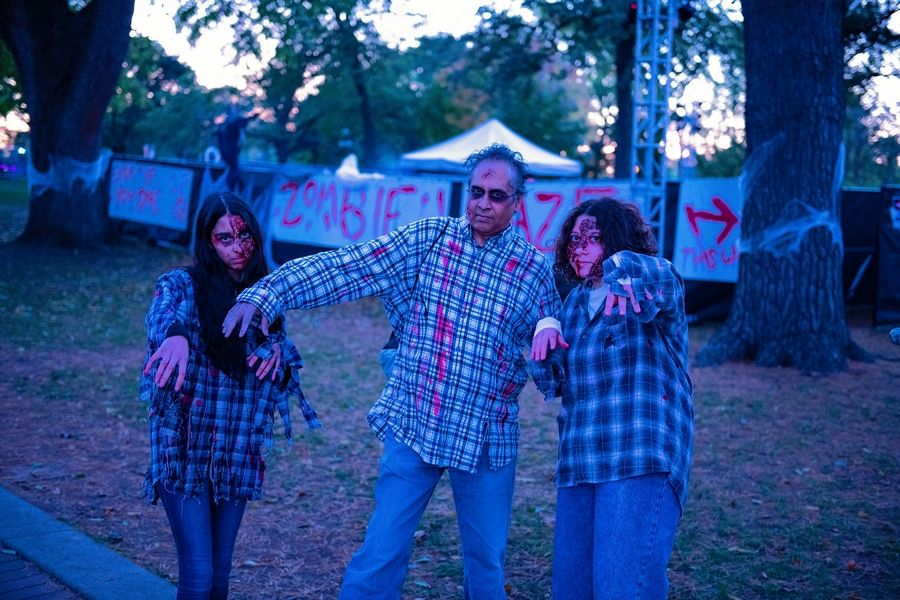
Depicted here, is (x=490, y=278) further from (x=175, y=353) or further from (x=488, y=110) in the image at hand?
(x=488, y=110)

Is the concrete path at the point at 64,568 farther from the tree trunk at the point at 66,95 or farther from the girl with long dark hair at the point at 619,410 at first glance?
the tree trunk at the point at 66,95

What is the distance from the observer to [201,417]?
3.19 metres

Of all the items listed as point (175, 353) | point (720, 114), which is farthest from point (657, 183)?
point (720, 114)

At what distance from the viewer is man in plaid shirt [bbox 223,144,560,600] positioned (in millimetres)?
2949

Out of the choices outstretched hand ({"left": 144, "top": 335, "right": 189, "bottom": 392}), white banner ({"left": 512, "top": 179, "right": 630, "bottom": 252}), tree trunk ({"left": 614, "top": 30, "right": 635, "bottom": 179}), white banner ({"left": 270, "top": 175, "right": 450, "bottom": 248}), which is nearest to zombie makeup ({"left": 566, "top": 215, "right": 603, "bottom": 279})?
outstretched hand ({"left": 144, "top": 335, "right": 189, "bottom": 392})

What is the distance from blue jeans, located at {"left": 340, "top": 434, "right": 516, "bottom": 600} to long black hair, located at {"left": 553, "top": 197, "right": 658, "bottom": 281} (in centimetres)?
82

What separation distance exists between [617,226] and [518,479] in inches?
131

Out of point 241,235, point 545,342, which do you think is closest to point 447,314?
point 545,342

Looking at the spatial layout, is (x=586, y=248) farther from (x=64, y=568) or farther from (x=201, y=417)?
(x=64, y=568)

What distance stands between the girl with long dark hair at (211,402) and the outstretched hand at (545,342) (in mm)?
946

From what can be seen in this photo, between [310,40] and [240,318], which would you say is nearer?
[240,318]

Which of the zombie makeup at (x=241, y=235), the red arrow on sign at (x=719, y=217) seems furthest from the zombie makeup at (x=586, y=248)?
the red arrow on sign at (x=719, y=217)

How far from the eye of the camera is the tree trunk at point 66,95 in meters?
17.3

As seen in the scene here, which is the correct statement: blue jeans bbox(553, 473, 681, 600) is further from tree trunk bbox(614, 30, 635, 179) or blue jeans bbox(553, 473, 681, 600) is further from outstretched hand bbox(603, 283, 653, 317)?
tree trunk bbox(614, 30, 635, 179)
